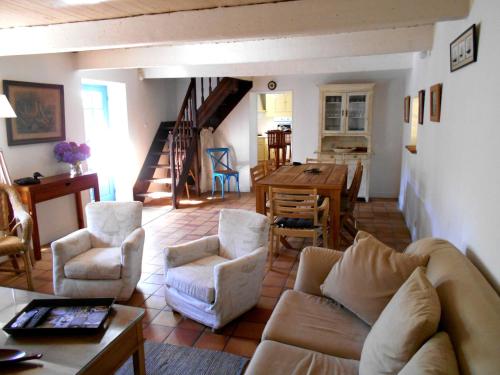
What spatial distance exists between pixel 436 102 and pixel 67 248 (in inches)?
127

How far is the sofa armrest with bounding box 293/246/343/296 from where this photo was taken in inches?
91.0

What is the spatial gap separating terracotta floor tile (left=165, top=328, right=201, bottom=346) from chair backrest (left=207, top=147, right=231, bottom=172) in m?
4.74

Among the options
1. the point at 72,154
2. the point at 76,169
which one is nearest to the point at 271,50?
the point at 72,154

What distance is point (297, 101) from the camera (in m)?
7.17

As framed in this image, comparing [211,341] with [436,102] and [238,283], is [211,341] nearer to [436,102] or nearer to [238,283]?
[238,283]

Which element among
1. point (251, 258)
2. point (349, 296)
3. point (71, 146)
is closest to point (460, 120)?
point (349, 296)

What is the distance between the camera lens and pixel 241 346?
248 centimetres

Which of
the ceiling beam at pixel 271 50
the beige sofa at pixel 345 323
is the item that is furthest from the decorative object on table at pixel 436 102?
the beige sofa at pixel 345 323

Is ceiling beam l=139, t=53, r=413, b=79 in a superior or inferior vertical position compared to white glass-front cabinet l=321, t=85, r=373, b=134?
superior

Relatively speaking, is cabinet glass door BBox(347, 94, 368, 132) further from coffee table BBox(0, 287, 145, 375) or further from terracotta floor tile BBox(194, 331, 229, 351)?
Answer: coffee table BBox(0, 287, 145, 375)

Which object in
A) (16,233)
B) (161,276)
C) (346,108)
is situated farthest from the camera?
(346,108)

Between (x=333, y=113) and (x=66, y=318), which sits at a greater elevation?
(x=333, y=113)

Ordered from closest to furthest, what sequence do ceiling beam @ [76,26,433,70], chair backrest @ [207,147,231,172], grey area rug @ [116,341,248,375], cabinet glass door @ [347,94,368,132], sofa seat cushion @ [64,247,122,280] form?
grey area rug @ [116,341,248,375]
sofa seat cushion @ [64,247,122,280]
ceiling beam @ [76,26,433,70]
cabinet glass door @ [347,94,368,132]
chair backrest @ [207,147,231,172]

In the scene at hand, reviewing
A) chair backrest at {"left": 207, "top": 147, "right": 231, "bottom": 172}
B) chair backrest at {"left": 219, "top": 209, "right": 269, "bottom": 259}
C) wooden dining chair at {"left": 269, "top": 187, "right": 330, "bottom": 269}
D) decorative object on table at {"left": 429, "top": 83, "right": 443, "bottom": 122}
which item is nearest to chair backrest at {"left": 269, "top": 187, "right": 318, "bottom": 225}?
wooden dining chair at {"left": 269, "top": 187, "right": 330, "bottom": 269}
